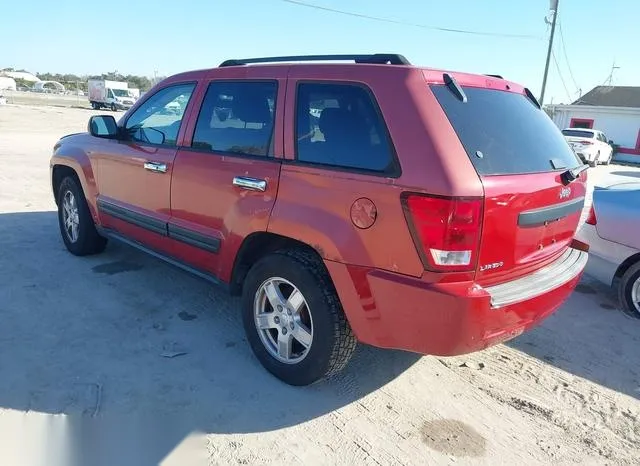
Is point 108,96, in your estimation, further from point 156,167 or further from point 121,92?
point 156,167

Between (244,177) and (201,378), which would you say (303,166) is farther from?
(201,378)

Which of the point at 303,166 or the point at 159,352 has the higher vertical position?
the point at 303,166

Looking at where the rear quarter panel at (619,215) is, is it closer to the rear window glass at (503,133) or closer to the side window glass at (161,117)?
the rear window glass at (503,133)

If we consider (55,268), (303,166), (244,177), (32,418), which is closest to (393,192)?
(303,166)

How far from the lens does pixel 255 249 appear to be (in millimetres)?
3354

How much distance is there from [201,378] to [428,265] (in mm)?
1642

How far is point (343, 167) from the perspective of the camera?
2725mm

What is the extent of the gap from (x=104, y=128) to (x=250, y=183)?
2.01m

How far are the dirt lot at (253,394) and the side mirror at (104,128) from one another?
4.35 feet

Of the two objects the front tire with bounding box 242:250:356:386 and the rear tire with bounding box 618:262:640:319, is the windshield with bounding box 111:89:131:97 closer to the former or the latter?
the front tire with bounding box 242:250:356:386

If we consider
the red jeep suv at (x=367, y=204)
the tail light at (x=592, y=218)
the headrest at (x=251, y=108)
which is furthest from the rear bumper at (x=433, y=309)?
the tail light at (x=592, y=218)

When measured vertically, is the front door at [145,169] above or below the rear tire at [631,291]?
above

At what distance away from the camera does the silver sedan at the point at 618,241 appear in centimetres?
453

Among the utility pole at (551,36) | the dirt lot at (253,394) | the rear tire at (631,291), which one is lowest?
the dirt lot at (253,394)
